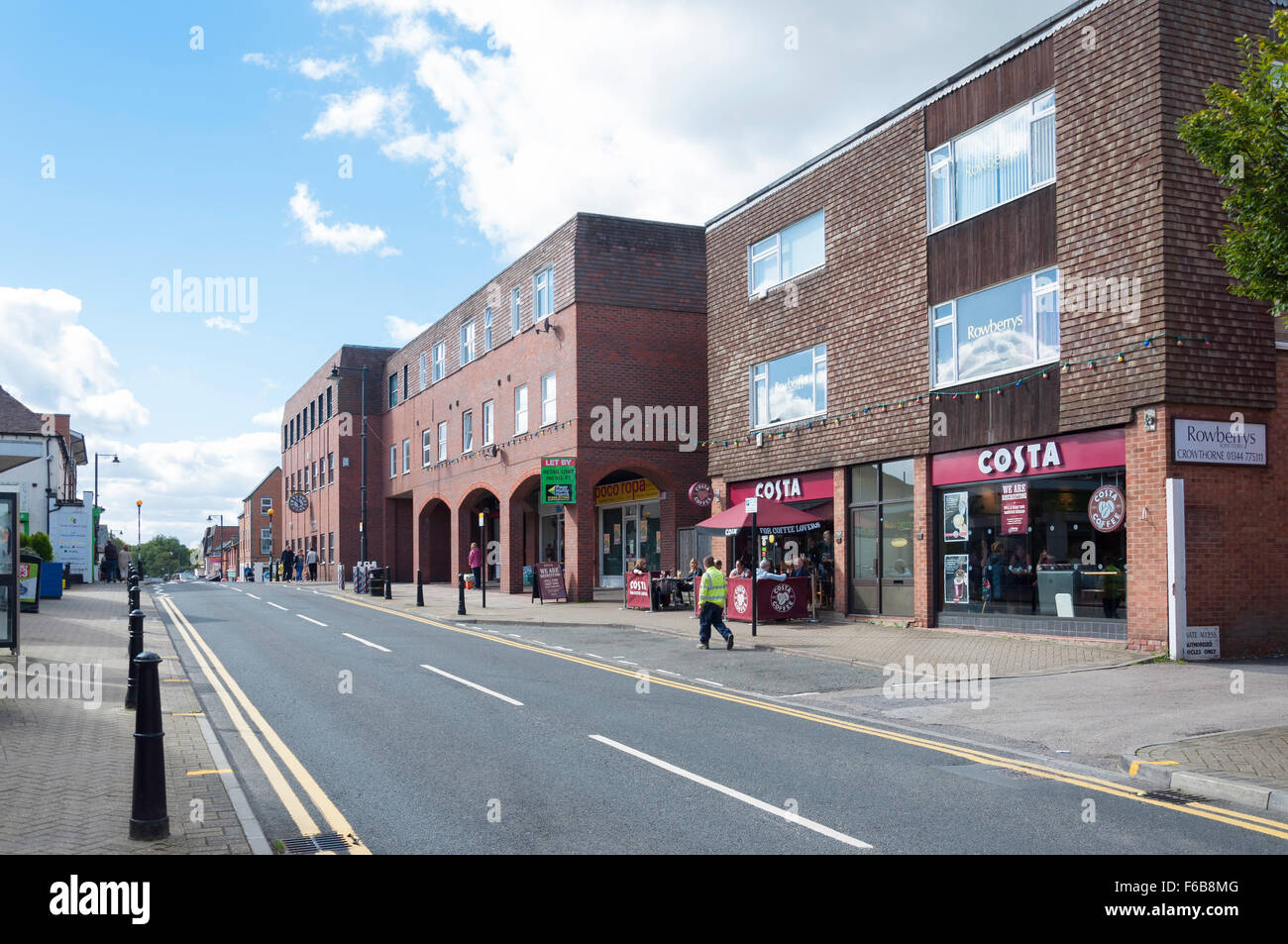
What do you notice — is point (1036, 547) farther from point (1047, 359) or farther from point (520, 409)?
point (520, 409)

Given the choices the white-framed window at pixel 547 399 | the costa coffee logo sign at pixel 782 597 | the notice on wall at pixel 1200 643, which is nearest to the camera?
the notice on wall at pixel 1200 643

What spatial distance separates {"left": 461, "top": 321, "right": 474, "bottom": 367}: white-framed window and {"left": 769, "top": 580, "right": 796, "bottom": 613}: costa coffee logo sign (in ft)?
71.7

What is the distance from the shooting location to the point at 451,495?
4328cm

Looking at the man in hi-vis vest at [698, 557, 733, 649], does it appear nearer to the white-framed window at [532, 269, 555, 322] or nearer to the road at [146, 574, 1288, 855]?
the road at [146, 574, 1288, 855]

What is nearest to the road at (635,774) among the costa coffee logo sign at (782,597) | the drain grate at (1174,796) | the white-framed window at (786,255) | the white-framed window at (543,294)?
the drain grate at (1174,796)

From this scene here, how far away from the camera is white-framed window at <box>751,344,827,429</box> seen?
77.5 ft

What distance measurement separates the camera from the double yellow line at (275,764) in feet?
22.2

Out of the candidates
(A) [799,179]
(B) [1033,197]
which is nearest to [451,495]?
(A) [799,179]

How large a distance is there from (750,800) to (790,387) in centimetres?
1813

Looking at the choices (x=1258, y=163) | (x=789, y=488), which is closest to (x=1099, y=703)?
(x=1258, y=163)

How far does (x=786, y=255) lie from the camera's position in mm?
25281

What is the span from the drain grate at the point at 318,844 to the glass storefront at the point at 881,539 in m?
16.1

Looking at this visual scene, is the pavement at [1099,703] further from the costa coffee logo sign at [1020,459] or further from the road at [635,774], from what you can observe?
the costa coffee logo sign at [1020,459]
